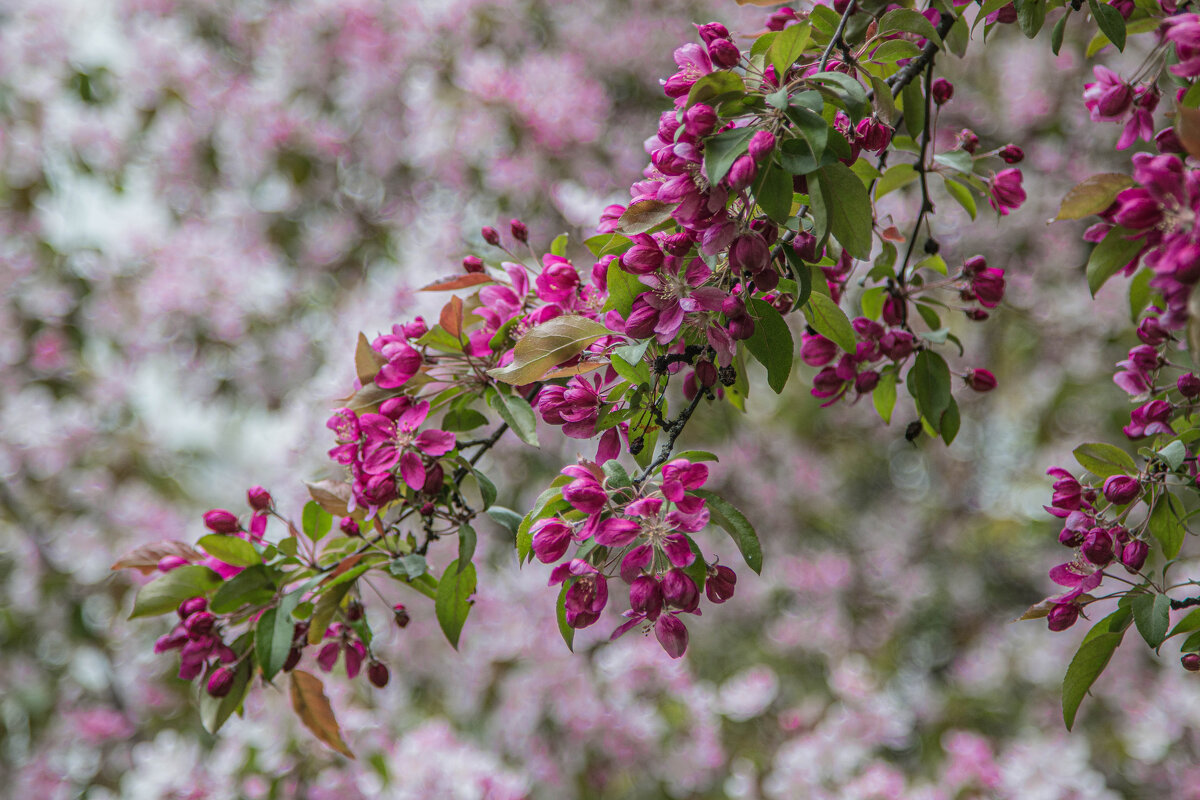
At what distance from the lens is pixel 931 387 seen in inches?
36.1

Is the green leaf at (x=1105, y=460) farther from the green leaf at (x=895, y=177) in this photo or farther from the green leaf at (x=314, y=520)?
the green leaf at (x=314, y=520)

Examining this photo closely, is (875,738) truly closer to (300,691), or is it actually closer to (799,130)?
(300,691)

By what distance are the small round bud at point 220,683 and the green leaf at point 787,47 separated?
776mm

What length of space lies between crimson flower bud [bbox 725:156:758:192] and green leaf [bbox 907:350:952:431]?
15.8 inches

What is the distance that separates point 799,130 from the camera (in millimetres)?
611

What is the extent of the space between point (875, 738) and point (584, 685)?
2.41ft

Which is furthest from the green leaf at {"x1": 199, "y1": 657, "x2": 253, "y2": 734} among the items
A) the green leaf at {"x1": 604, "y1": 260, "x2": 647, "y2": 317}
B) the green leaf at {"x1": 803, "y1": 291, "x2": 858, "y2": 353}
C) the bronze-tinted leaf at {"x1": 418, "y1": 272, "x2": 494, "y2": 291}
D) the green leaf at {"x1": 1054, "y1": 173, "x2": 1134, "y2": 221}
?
the green leaf at {"x1": 1054, "y1": 173, "x2": 1134, "y2": 221}

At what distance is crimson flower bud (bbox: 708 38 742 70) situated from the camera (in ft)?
2.18

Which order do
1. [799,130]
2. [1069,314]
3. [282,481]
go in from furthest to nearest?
[1069,314]
[282,481]
[799,130]

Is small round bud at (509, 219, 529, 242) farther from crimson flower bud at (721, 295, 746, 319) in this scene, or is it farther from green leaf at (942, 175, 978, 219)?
green leaf at (942, 175, 978, 219)

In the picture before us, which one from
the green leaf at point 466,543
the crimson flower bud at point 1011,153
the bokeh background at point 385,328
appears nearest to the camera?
the green leaf at point 466,543

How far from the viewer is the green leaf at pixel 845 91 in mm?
612

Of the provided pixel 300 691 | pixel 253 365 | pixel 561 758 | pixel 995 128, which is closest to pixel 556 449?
pixel 561 758

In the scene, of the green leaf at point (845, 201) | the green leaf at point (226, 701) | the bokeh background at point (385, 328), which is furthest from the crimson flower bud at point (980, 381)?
the bokeh background at point (385, 328)
